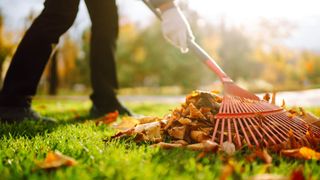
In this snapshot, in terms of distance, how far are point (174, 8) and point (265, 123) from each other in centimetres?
103

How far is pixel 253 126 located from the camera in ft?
7.07

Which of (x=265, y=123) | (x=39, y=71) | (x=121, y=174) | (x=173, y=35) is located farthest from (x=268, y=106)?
(x=39, y=71)

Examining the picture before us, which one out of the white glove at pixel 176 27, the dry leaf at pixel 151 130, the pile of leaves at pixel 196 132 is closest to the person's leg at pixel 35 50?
the white glove at pixel 176 27

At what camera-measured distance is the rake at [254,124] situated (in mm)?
2115

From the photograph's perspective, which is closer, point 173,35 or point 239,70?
point 173,35

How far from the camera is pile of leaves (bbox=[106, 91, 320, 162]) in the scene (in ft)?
6.50

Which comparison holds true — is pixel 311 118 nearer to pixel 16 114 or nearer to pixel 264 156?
pixel 264 156

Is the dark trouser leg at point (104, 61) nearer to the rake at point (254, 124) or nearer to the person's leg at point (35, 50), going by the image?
the person's leg at point (35, 50)

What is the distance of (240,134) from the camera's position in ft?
7.26

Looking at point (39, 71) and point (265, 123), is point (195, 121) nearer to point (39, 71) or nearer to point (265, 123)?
point (265, 123)

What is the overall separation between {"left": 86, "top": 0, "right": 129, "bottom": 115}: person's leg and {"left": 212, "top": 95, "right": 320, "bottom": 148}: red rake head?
6.48ft

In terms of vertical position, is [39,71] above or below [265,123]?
above

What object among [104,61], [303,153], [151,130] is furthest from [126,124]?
[104,61]

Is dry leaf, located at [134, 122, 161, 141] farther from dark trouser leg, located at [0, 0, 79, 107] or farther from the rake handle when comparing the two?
dark trouser leg, located at [0, 0, 79, 107]
